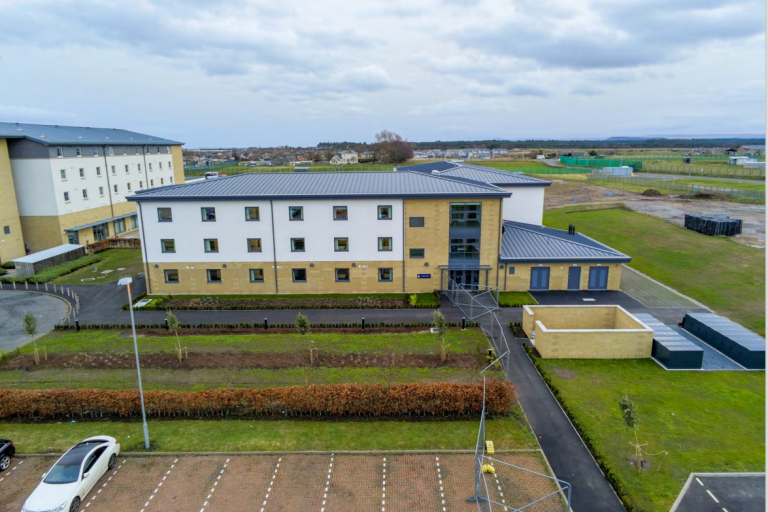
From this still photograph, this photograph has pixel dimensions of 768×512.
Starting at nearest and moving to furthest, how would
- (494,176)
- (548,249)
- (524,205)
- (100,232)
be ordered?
(548,249) < (524,205) < (494,176) < (100,232)

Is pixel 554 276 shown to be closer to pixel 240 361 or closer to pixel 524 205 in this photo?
pixel 524 205

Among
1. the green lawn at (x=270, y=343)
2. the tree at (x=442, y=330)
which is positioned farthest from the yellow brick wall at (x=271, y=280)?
the tree at (x=442, y=330)

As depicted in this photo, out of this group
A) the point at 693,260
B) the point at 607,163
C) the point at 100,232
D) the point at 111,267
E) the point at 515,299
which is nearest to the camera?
the point at 515,299

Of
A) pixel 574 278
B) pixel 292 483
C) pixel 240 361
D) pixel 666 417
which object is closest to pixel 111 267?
pixel 240 361

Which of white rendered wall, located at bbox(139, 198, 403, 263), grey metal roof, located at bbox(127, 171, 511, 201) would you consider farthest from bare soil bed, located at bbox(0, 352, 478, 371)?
grey metal roof, located at bbox(127, 171, 511, 201)

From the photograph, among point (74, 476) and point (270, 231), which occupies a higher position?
point (270, 231)

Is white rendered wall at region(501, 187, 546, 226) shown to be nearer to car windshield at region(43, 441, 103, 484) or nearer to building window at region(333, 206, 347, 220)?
building window at region(333, 206, 347, 220)

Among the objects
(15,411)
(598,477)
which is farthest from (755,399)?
(15,411)
